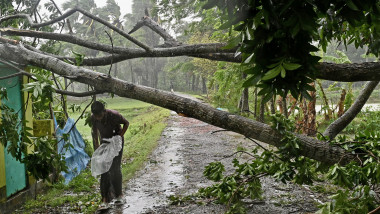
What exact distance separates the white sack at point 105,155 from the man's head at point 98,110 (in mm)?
505

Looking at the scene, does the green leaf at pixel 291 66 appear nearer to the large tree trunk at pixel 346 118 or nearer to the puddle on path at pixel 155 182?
the large tree trunk at pixel 346 118

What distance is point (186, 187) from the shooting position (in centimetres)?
612

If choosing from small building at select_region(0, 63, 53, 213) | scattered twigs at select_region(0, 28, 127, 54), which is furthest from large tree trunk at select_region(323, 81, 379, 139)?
small building at select_region(0, 63, 53, 213)

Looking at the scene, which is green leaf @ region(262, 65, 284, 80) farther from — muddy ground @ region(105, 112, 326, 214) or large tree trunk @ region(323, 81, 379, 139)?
large tree trunk @ region(323, 81, 379, 139)

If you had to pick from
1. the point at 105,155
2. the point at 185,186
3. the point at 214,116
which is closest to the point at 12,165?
the point at 105,155

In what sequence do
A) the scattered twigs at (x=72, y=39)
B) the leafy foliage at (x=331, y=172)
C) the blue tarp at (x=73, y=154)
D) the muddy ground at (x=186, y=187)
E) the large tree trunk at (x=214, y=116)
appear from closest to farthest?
the leafy foliage at (x=331, y=172), the large tree trunk at (x=214, y=116), the scattered twigs at (x=72, y=39), the muddy ground at (x=186, y=187), the blue tarp at (x=73, y=154)

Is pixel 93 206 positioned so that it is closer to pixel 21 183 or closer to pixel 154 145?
pixel 21 183

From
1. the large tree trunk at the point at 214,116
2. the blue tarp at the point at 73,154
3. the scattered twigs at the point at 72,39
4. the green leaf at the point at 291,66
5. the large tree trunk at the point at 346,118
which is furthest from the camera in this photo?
the blue tarp at the point at 73,154

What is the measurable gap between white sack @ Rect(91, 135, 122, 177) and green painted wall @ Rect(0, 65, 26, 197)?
4.75 feet

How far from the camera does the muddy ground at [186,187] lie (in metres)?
4.78

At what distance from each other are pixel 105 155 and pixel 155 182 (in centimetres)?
175

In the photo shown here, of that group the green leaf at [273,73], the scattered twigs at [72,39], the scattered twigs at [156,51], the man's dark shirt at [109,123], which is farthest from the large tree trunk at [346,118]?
the man's dark shirt at [109,123]

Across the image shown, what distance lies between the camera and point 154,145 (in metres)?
11.2

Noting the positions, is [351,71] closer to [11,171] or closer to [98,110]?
[98,110]
